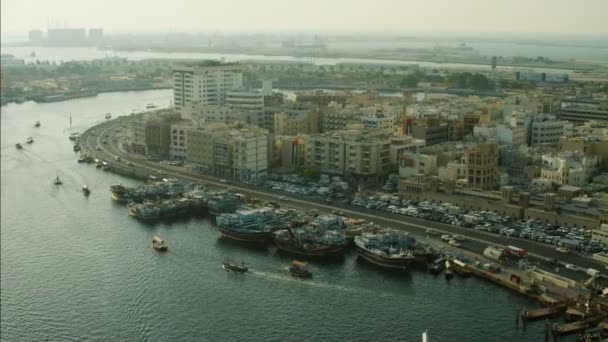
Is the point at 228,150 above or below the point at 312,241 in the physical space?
above

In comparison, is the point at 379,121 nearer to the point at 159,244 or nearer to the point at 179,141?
the point at 179,141

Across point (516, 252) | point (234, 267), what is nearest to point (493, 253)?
point (516, 252)

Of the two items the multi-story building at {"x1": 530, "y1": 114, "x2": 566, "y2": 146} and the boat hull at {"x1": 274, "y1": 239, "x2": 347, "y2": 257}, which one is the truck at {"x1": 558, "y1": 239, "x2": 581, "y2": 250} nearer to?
the boat hull at {"x1": 274, "y1": 239, "x2": 347, "y2": 257}

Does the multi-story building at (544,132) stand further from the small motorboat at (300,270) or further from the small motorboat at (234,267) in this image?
the small motorboat at (234,267)

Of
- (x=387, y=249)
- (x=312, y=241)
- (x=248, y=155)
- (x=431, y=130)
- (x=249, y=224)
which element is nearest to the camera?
(x=387, y=249)

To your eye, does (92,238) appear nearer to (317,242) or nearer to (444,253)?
(317,242)

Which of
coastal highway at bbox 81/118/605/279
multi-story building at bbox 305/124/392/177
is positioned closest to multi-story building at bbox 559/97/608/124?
Answer: multi-story building at bbox 305/124/392/177

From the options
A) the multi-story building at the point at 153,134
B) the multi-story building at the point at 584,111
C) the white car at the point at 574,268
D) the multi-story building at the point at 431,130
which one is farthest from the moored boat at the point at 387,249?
the multi-story building at the point at 584,111
